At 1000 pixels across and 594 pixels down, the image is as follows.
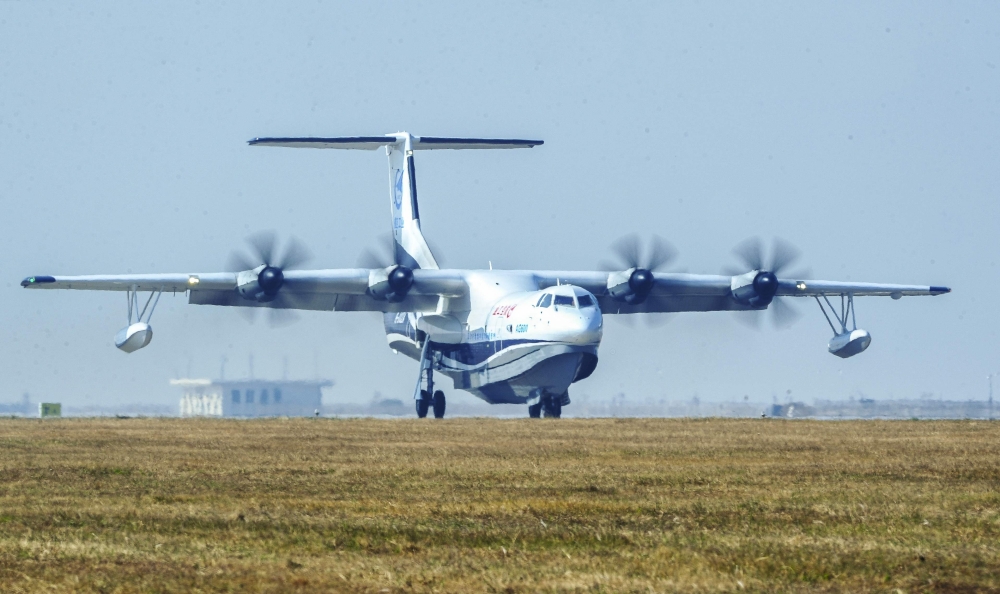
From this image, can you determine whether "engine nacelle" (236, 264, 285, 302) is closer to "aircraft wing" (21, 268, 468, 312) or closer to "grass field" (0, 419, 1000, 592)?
"aircraft wing" (21, 268, 468, 312)

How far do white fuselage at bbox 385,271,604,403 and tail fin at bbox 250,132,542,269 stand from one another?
9.68 feet

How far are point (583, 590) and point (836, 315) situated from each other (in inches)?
1584

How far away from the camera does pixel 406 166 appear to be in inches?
2013

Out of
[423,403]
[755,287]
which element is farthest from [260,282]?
[755,287]

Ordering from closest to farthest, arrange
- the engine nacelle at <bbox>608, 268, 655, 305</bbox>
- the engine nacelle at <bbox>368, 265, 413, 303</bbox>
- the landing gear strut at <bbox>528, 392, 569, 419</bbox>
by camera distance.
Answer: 1. the engine nacelle at <bbox>368, 265, 413, 303</bbox>
2. the landing gear strut at <bbox>528, 392, 569, 419</bbox>
3. the engine nacelle at <bbox>608, 268, 655, 305</bbox>

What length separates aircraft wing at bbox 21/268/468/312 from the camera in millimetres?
40500

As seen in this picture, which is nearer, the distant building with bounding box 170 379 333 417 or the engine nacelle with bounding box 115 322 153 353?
the engine nacelle with bounding box 115 322 153 353

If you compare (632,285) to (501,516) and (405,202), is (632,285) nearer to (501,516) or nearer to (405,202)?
(405,202)

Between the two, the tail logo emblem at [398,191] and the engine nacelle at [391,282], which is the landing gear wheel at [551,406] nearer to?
the engine nacelle at [391,282]

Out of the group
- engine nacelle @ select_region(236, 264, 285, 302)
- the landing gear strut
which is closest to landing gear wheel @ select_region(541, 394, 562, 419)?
the landing gear strut

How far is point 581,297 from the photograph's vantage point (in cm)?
3916

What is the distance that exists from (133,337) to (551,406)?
12577 millimetres

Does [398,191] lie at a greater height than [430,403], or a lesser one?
greater

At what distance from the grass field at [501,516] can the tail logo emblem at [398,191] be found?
93.0 ft
